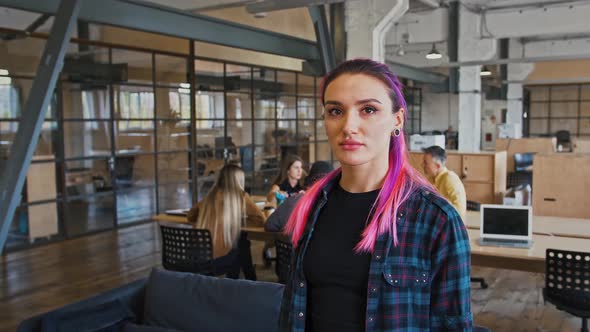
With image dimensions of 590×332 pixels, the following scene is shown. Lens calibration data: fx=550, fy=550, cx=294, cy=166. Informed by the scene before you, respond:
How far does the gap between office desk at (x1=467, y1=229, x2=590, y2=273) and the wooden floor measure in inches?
27.2

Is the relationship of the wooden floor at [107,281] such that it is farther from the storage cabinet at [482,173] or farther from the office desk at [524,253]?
the storage cabinet at [482,173]

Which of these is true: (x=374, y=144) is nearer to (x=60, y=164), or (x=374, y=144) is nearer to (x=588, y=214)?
(x=588, y=214)

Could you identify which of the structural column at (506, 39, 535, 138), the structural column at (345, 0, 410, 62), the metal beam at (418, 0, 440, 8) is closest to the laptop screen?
the structural column at (345, 0, 410, 62)

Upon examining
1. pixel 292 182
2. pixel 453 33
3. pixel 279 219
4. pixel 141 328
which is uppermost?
pixel 453 33

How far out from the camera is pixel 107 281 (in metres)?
6.04

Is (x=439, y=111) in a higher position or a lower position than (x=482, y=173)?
higher

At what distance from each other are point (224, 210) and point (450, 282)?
12.4 ft

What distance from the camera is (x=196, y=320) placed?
2969mm

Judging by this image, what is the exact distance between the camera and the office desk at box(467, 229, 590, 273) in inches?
153

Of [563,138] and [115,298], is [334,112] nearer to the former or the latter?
[115,298]

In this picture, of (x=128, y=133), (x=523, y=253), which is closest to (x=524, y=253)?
(x=523, y=253)

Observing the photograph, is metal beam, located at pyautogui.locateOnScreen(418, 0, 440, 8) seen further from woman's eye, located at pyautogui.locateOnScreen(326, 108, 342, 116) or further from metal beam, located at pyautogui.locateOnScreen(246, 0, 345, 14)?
woman's eye, located at pyautogui.locateOnScreen(326, 108, 342, 116)

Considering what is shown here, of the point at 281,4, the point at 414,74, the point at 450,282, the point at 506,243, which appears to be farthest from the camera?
the point at 414,74

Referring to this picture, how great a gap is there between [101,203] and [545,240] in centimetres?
700
